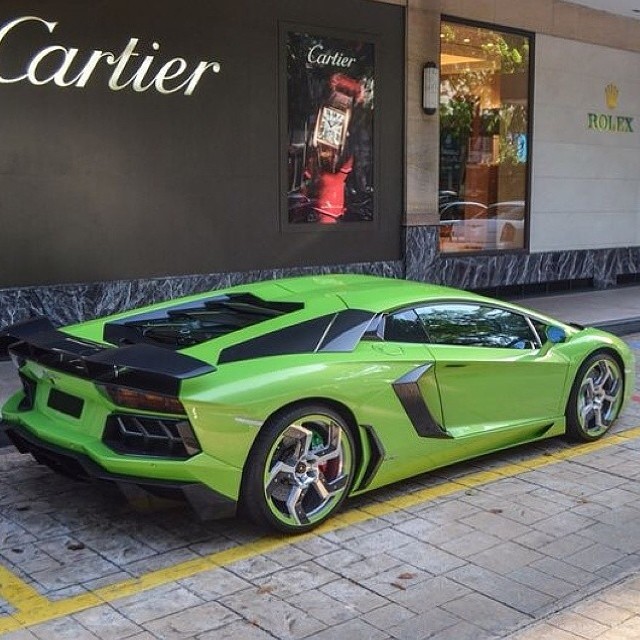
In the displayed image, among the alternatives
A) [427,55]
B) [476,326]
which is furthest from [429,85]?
[476,326]

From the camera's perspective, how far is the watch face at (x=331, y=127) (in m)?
11.4

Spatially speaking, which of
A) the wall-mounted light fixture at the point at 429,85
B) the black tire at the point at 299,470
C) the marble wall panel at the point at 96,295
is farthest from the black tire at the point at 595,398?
the wall-mounted light fixture at the point at 429,85

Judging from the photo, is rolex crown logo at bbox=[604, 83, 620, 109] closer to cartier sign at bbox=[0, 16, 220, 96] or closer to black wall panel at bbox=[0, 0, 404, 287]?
black wall panel at bbox=[0, 0, 404, 287]

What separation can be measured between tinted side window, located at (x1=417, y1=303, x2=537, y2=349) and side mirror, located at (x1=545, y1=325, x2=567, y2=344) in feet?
0.54

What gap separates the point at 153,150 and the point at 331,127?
282cm

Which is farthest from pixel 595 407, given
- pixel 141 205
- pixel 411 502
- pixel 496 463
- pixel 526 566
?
pixel 141 205

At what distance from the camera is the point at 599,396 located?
21.1 ft

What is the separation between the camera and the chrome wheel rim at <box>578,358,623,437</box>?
6.29m

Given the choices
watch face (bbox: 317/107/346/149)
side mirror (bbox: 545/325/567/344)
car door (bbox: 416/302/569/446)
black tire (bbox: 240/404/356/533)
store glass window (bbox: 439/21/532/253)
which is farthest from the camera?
store glass window (bbox: 439/21/532/253)

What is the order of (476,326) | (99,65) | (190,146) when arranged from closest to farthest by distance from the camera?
1. (476,326)
2. (99,65)
3. (190,146)

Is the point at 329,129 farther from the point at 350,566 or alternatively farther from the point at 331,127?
the point at 350,566

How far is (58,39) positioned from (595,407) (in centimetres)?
635

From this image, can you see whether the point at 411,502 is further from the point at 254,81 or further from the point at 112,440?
the point at 254,81

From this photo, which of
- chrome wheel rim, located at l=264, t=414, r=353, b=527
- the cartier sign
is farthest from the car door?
the cartier sign
